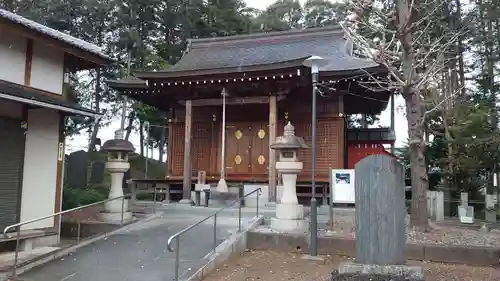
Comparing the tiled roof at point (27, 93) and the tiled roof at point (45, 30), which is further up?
the tiled roof at point (45, 30)

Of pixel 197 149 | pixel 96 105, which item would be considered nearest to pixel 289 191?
pixel 197 149

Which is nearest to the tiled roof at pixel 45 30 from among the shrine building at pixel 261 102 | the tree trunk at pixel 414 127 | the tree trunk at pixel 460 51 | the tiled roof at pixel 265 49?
the shrine building at pixel 261 102

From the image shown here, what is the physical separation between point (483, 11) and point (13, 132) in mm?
21282

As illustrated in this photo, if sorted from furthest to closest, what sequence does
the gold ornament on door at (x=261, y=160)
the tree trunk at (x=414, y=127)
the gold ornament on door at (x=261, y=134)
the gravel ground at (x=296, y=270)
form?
the gold ornament on door at (x=261, y=134)
the gold ornament on door at (x=261, y=160)
the tree trunk at (x=414, y=127)
the gravel ground at (x=296, y=270)

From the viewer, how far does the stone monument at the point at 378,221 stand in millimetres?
5750

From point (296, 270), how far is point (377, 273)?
1.83 meters

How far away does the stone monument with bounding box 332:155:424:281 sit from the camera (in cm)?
575

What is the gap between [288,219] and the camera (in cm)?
918

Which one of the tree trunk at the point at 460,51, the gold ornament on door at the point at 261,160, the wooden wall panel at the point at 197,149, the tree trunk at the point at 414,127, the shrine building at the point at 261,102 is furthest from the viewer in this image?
the tree trunk at the point at 460,51

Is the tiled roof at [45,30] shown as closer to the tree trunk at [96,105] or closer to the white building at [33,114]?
the white building at [33,114]

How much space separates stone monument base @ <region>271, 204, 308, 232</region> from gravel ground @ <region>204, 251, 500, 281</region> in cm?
110

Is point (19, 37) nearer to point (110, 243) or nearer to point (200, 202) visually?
point (110, 243)

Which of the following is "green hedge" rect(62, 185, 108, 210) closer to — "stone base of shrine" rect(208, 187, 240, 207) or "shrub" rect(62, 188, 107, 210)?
"shrub" rect(62, 188, 107, 210)

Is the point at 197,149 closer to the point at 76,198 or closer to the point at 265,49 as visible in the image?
the point at 76,198
